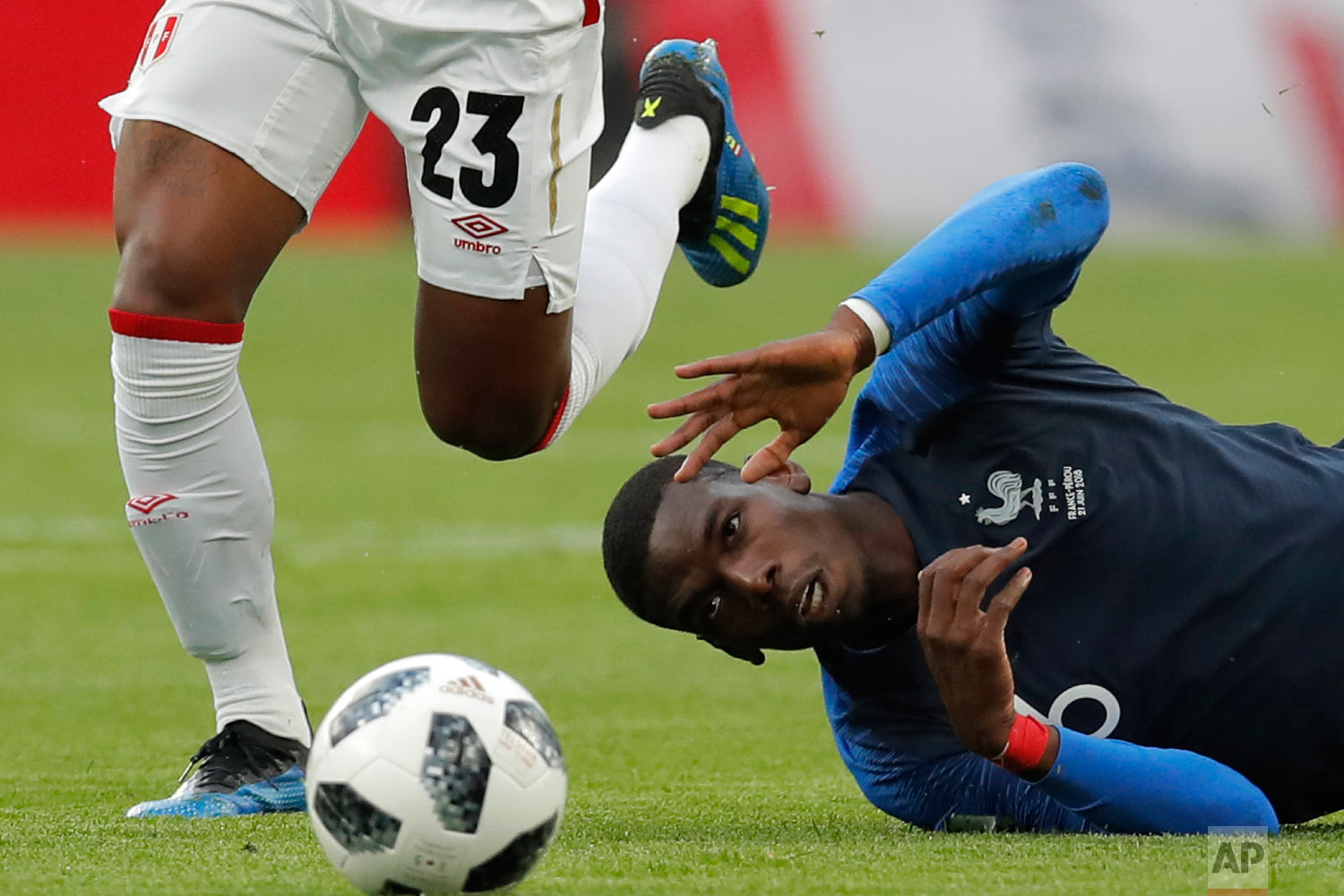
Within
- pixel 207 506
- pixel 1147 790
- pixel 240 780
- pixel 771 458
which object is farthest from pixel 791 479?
pixel 240 780

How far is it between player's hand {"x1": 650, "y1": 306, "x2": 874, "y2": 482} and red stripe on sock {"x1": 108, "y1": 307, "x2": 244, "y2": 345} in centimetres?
78

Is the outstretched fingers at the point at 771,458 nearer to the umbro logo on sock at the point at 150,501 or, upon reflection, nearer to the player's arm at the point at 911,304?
the player's arm at the point at 911,304

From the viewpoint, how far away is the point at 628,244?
405cm

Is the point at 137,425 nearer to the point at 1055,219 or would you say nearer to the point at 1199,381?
the point at 1055,219

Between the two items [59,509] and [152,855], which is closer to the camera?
[152,855]

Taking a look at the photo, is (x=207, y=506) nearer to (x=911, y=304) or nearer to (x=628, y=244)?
(x=628, y=244)

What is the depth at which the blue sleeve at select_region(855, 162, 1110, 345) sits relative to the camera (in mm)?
3307

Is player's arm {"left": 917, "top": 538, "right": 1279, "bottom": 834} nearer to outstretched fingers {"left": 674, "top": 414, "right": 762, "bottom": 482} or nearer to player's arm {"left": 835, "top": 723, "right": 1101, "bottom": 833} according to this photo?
player's arm {"left": 835, "top": 723, "right": 1101, "bottom": 833}

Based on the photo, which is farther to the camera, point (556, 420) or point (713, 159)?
point (713, 159)

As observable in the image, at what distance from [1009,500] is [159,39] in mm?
1622

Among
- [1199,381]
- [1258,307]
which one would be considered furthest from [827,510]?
[1258,307]

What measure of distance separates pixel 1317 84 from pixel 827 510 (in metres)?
14.4

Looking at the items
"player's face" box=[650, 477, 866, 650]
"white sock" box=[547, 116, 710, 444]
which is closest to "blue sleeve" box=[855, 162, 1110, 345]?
"player's face" box=[650, 477, 866, 650]

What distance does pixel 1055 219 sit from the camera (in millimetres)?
3428
